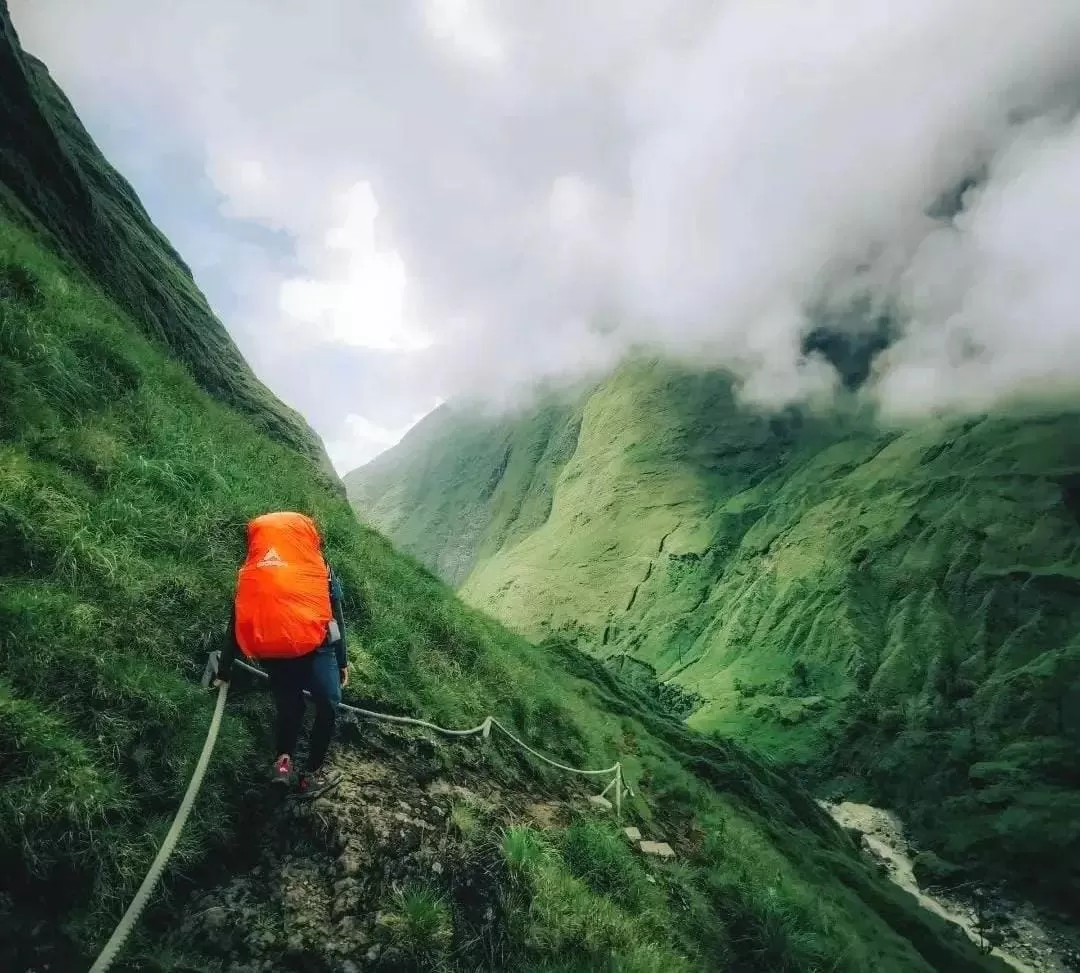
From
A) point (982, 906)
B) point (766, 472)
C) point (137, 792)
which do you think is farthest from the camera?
point (766, 472)

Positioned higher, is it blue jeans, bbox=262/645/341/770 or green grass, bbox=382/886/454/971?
blue jeans, bbox=262/645/341/770

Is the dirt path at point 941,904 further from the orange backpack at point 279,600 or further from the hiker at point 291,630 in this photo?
the orange backpack at point 279,600

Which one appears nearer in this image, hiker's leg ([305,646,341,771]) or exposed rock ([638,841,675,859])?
hiker's leg ([305,646,341,771])

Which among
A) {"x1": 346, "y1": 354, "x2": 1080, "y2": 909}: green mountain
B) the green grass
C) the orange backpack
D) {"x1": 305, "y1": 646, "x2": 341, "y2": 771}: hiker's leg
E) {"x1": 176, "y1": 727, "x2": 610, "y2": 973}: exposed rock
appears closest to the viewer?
{"x1": 176, "y1": 727, "x2": 610, "y2": 973}: exposed rock

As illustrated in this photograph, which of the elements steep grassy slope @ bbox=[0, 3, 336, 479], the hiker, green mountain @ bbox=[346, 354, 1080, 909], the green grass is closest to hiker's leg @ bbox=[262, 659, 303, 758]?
the hiker

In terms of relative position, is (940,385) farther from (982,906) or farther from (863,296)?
(982,906)

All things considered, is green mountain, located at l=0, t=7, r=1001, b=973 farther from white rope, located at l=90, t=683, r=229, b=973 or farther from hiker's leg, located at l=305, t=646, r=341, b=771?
hiker's leg, located at l=305, t=646, r=341, b=771

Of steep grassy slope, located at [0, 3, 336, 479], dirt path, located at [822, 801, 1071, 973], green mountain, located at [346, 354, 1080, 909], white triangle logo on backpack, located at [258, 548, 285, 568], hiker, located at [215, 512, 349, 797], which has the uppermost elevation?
green mountain, located at [346, 354, 1080, 909]

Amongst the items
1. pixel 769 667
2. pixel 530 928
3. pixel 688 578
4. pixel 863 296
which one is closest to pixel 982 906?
pixel 769 667
